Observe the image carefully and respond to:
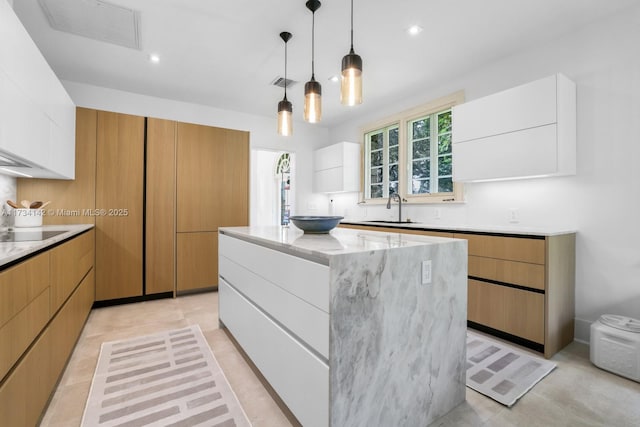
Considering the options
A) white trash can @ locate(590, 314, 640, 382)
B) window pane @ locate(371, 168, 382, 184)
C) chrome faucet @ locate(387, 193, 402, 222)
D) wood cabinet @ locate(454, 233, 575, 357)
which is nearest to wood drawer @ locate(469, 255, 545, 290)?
wood cabinet @ locate(454, 233, 575, 357)

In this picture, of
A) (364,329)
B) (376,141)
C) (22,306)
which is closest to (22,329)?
(22,306)

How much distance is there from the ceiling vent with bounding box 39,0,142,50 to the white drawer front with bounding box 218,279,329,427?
236cm

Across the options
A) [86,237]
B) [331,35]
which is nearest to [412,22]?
[331,35]

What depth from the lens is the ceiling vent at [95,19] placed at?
2.20m

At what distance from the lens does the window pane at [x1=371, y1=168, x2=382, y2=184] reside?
461cm

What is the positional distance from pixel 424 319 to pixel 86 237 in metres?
3.06

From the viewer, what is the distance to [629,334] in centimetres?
192

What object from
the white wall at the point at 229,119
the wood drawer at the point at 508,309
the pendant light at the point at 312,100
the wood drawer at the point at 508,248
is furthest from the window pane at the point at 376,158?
the pendant light at the point at 312,100

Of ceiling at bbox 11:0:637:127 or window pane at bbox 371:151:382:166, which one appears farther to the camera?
window pane at bbox 371:151:382:166

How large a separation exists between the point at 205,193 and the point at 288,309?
2.86 metres

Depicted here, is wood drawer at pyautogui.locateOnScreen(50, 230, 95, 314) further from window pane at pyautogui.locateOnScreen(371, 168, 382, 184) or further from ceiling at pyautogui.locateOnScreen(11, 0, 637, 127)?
window pane at pyautogui.locateOnScreen(371, 168, 382, 184)

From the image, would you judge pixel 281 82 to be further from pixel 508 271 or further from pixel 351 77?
pixel 508 271

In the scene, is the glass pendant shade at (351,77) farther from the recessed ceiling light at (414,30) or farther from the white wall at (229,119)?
the white wall at (229,119)

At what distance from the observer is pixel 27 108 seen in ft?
6.38
